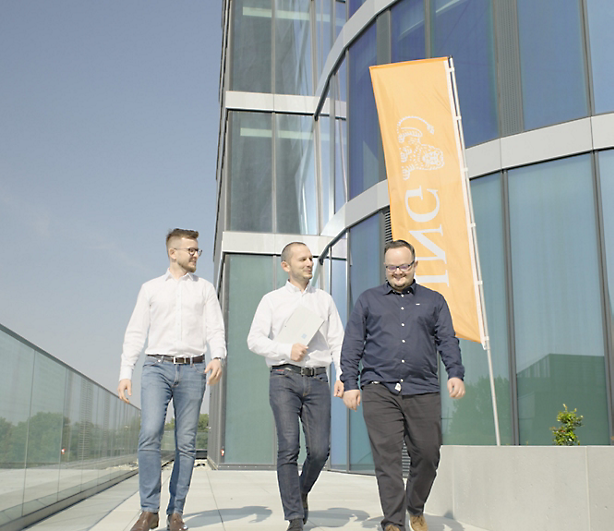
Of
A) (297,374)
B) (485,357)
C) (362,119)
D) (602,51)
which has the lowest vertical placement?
(297,374)

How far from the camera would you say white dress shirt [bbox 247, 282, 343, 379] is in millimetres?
5281

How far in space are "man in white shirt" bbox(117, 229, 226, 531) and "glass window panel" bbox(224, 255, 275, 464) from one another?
35.9 ft

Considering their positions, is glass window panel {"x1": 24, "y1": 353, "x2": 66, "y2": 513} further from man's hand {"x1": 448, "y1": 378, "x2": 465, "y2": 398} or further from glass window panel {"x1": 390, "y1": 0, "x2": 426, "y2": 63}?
glass window panel {"x1": 390, "y1": 0, "x2": 426, "y2": 63}

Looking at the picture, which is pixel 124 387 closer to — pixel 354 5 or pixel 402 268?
pixel 402 268

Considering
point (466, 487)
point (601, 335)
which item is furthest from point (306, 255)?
point (601, 335)

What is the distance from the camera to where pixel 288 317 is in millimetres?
5406

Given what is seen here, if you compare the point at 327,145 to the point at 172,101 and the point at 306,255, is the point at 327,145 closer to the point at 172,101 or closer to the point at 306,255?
the point at 172,101

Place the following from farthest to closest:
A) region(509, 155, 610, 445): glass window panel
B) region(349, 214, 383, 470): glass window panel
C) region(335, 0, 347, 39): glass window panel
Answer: region(335, 0, 347, 39): glass window panel → region(349, 214, 383, 470): glass window panel → region(509, 155, 610, 445): glass window panel

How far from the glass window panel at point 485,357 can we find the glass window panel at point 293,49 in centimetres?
810

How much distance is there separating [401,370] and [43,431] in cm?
317

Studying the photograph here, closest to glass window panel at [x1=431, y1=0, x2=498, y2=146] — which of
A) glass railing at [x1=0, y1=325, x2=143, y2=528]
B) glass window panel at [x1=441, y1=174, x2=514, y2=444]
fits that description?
glass window panel at [x1=441, y1=174, x2=514, y2=444]

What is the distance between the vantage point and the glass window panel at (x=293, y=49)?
59.2ft

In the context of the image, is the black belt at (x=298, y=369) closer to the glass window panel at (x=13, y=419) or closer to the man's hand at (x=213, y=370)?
the man's hand at (x=213, y=370)

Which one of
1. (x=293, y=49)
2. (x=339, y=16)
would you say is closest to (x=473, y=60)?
(x=339, y=16)
